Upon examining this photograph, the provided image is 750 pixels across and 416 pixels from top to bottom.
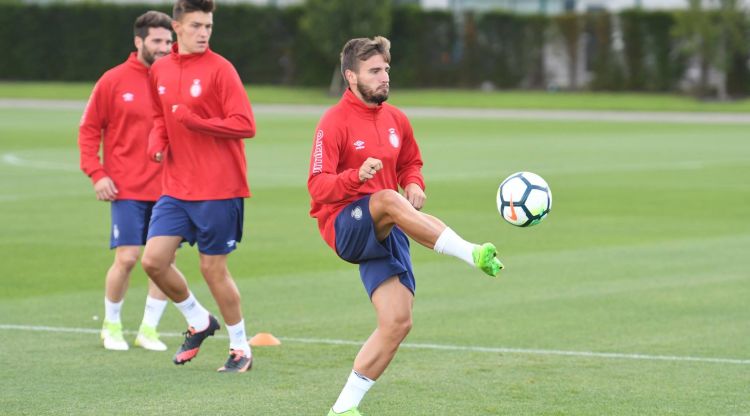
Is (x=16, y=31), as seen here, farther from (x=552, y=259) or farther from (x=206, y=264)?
(x=206, y=264)

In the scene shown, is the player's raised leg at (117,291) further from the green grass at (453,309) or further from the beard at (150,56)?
the beard at (150,56)

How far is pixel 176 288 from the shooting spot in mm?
9773

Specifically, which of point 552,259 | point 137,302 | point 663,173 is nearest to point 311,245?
point 552,259

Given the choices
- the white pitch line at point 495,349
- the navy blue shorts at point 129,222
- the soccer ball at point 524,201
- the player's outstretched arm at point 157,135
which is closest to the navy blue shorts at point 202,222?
the player's outstretched arm at point 157,135

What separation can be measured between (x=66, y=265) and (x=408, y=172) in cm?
748

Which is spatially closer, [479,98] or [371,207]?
[371,207]

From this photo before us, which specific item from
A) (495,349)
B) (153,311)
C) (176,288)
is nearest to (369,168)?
(176,288)

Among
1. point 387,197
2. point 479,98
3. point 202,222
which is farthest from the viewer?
point 479,98

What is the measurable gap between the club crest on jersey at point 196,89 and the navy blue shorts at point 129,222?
4.94ft

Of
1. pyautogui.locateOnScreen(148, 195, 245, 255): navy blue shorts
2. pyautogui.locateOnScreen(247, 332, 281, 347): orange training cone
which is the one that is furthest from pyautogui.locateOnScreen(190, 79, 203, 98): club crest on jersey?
pyautogui.locateOnScreen(247, 332, 281, 347): orange training cone

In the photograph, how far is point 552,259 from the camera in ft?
50.5

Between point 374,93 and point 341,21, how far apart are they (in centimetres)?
5235

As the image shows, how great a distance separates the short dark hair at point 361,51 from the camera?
7.78m

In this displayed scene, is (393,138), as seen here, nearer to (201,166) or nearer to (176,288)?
(201,166)
